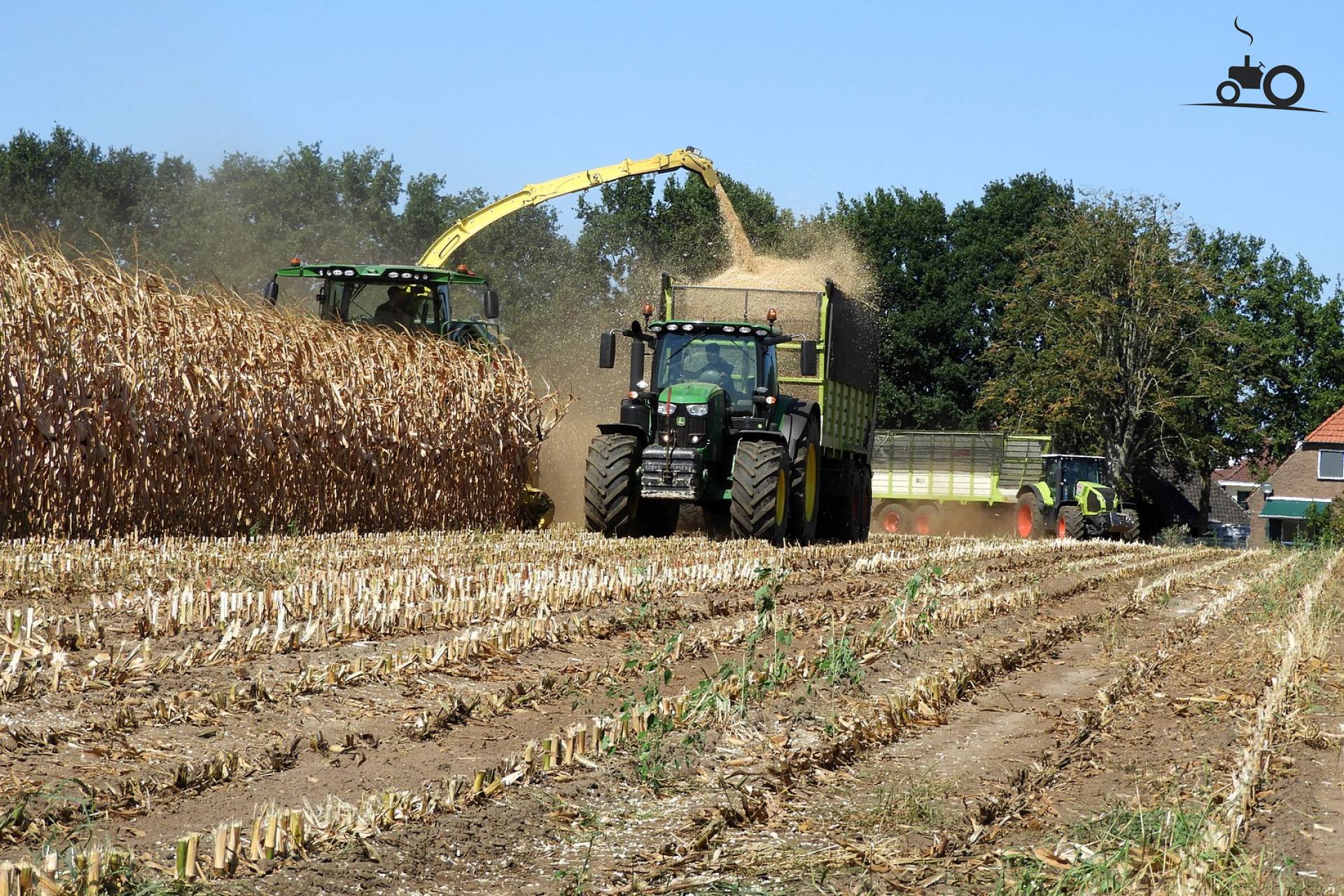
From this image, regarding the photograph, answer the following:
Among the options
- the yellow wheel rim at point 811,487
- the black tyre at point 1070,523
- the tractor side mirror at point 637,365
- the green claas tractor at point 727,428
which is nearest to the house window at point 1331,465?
the black tyre at point 1070,523

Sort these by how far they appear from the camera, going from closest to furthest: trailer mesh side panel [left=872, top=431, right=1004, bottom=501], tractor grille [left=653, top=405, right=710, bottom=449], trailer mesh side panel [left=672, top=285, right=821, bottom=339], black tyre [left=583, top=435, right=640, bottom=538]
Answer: tractor grille [left=653, top=405, right=710, bottom=449] → black tyre [left=583, top=435, right=640, bottom=538] → trailer mesh side panel [left=672, top=285, right=821, bottom=339] → trailer mesh side panel [left=872, top=431, right=1004, bottom=501]

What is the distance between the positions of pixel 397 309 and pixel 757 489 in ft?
18.4

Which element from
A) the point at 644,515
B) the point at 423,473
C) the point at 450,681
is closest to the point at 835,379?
the point at 644,515

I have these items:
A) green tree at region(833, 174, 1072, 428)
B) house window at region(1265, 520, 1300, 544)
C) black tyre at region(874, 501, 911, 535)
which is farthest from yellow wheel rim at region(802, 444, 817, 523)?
house window at region(1265, 520, 1300, 544)

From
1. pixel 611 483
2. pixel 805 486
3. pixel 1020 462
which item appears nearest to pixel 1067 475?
pixel 1020 462

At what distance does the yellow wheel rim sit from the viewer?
14.8 meters

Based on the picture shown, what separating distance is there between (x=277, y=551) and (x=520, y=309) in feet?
169

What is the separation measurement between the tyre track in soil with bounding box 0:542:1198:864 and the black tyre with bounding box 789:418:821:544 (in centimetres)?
899

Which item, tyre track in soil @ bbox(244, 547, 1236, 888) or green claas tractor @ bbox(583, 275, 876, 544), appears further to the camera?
green claas tractor @ bbox(583, 275, 876, 544)

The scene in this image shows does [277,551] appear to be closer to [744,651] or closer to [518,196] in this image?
[744,651]

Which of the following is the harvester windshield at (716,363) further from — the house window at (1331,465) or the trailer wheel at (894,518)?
the house window at (1331,465)

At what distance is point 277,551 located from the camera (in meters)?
10.9

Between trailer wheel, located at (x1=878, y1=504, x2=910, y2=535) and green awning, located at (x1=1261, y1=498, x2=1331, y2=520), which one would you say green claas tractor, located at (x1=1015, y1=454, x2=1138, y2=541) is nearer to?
trailer wheel, located at (x1=878, y1=504, x2=910, y2=535)

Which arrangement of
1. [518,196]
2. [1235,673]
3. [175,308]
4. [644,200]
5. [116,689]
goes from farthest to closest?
[644,200] < [518,196] < [175,308] < [1235,673] < [116,689]
